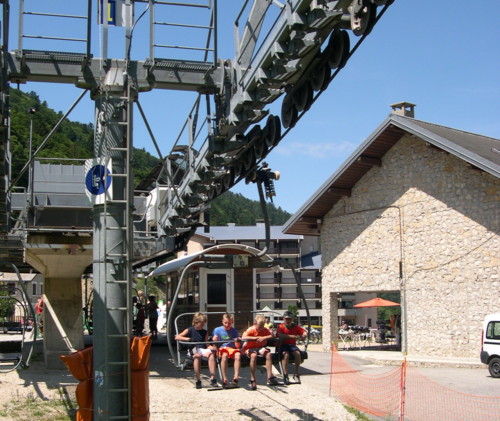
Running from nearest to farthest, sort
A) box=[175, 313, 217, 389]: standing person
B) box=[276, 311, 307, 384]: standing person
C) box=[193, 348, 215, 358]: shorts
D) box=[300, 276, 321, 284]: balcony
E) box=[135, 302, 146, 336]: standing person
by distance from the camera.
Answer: box=[175, 313, 217, 389]: standing person → box=[193, 348, 215, 358]: shorts → box=[276, 311, 307, 384]: standing person → box=[135, 302, 146, 336]: standing person → box=[300, 276, 321, 284]: balcony

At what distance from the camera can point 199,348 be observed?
13.2 meters

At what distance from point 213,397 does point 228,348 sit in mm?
903

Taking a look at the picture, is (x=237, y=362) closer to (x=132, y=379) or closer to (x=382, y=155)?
(x=132, y=379)

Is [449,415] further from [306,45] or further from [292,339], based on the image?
[306,45]

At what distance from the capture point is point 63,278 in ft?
64.7

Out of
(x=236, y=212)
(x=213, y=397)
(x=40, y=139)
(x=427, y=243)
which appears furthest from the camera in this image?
(x=236, y=212)

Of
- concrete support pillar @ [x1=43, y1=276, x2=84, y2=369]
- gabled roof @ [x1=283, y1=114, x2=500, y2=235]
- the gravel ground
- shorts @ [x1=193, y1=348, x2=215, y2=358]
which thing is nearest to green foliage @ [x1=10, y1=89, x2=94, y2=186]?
gabled roof @ [x1=283, y1=114, x2=500, y2=235]

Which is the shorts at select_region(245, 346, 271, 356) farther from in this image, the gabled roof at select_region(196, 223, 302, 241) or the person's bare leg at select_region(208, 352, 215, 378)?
the gabled roof at select_region(196, 223, 302, 241)

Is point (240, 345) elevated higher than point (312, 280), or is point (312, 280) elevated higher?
point (312, 280)

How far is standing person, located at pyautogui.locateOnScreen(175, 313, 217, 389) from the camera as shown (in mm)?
12852

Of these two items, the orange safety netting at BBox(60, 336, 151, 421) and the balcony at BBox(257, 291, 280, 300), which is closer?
the orange safety netting at BBox(60, 336, 151, 421)

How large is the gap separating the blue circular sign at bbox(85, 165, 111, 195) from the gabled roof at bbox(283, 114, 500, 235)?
46.2 feet

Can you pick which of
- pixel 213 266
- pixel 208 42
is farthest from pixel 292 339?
pixel 208 42

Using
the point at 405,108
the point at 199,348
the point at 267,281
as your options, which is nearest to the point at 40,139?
the point at 267,281
